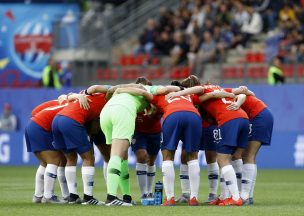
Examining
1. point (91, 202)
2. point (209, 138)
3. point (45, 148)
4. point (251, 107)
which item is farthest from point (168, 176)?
point (45, 148)

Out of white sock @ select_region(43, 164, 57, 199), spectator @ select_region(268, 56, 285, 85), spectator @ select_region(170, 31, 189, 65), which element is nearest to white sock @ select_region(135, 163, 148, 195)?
white sock @ select_region(43, 164, 57, 199)

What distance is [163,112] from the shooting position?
1814cm

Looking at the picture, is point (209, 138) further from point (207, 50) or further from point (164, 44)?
point (164, 44)

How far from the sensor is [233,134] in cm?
1762

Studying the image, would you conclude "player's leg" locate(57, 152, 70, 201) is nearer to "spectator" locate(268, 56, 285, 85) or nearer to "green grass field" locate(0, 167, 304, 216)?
"green grass field" locate(0, 167, 304, 216)

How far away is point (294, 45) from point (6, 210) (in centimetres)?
1872

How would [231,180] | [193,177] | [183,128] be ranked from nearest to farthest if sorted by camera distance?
[231,180] < [193,177] < [183,128]

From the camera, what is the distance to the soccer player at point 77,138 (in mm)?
17906

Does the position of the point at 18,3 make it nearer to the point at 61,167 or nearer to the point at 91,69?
the point at 91,69

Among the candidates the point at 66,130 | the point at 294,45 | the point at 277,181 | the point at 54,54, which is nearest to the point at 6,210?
the point at 66,130

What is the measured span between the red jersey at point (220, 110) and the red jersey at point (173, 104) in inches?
14.3

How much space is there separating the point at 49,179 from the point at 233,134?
130 inches

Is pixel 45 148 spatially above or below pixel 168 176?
above

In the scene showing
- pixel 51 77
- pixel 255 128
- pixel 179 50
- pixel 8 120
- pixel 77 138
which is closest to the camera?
pixel 77 138
